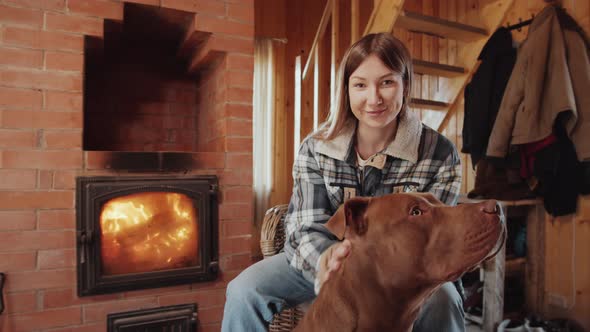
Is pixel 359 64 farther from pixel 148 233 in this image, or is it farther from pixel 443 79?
pixel 443 79

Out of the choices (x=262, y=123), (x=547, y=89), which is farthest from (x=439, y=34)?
(x=262, y=123)

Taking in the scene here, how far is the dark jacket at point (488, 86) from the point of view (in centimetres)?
241

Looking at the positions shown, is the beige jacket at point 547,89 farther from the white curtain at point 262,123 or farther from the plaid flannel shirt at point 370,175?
the white curtain at point 262,123

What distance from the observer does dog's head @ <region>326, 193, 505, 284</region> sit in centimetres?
85

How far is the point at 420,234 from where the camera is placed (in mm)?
912

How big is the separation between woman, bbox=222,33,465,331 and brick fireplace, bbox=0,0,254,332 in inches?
32.0

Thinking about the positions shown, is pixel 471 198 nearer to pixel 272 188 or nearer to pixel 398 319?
pixel 398 319

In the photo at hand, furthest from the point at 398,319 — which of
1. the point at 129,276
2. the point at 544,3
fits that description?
the point at 544,3

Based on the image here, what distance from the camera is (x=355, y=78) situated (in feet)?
4.29

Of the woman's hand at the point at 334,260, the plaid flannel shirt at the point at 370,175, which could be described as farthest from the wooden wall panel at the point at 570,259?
the woman's hand at the point at 334,260

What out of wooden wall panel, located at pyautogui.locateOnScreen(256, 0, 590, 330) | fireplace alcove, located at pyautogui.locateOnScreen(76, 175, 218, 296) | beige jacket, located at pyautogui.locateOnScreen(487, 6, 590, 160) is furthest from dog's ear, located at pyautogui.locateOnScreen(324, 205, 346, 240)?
wooden wall panel, located at pyautogui.locateOnScreen(256, 0, 590, 330)

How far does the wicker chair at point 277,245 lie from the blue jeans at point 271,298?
0.17 metres

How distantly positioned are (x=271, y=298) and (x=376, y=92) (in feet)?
2.48

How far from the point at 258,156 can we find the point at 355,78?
2886mm
